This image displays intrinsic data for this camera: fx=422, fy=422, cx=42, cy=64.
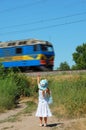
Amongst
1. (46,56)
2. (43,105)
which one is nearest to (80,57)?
(46,56)

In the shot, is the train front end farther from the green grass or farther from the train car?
the green grass

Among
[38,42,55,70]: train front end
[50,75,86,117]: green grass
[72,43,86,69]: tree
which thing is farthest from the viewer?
[72,43,86,69]: tree

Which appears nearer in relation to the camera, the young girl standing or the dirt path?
the dirt path

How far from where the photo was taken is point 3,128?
13.0 meters

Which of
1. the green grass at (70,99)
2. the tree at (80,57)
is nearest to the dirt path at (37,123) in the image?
the green grass at (70,99)

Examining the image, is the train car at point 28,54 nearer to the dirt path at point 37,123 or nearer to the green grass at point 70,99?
the green grass at point 70,99

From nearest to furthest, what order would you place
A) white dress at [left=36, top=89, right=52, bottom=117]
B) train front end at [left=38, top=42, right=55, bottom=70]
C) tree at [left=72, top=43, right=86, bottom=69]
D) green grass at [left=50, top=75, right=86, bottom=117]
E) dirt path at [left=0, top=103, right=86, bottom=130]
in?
dirt path at [left=0, top=103, right=86, bottom=130] < white dress at [left=36, top=89, right=52, bottom=117] < green grass at [left=50, top=75, right=86, bottom=117] < train front end at [left=38, top=42, right=55, bottom=70] < tree at [left=72, top=43, right=86, bottom=69]

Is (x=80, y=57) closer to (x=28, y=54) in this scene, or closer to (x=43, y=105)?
(x=28, y=54)

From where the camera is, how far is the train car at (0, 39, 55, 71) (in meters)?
35.6

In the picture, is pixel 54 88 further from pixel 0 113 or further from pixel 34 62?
pixel 34 62

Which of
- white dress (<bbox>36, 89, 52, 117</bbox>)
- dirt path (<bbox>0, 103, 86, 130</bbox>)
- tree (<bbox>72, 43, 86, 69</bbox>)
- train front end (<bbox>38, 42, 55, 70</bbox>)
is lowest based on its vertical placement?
dirt path (<bbox>0, 103, 86, 130</bbox>)

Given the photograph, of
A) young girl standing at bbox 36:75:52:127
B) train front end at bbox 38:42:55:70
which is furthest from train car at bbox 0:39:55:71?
young girl standing at bbox 36:75:52:127

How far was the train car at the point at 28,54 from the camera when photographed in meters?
35.6

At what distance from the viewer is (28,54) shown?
36125 millimetres
